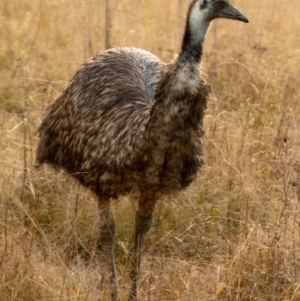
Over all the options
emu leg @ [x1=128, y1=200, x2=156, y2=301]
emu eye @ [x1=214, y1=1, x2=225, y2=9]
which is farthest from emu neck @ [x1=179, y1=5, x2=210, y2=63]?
emu leg @ [x1=128, y1=200, x2=156, y2=301]

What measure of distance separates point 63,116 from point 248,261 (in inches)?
55.5

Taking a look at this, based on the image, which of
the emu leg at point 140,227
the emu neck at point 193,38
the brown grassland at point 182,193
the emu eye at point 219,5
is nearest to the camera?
the emu neck at point 193,38

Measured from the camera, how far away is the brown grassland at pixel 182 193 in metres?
4.50

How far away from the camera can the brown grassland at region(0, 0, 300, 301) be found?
177 inches

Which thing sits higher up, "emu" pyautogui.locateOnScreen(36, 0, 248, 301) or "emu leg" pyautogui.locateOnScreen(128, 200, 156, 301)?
"emu" pyautogui.locateOnScreen(36, 0, 248, 301)

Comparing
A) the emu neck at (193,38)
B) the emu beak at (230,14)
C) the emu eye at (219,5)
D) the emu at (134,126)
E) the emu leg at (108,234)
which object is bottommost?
the emu leg at (108,234)

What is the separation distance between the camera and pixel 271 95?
6.91 meters

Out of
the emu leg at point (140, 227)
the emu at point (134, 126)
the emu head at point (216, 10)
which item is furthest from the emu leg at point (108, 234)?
the emu head at point (216, 10)

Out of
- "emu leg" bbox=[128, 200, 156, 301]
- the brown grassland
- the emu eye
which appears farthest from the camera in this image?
"emu leg" bbox=[128, 200, 156, 301]

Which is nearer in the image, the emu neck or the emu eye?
the emu neck

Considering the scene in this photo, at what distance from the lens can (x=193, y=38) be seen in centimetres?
424

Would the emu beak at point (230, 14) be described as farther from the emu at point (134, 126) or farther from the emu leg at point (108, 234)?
the emu leg at point (108, 234)

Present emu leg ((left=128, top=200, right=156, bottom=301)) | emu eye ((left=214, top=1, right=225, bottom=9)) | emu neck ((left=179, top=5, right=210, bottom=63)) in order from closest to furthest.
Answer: emu neck ((left=179, top=5, right=210, bottom=63)) < emu eye ((left=214, top=1, right=225, bottom=9)) < emu leg ((left=128, top=200, right=156, bottom=301))

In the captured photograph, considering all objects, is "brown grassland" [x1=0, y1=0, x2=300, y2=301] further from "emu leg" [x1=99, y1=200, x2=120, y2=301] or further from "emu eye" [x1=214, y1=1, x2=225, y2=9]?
"emu eye" [x1=214, y1=1, x2=225, y2=9]
